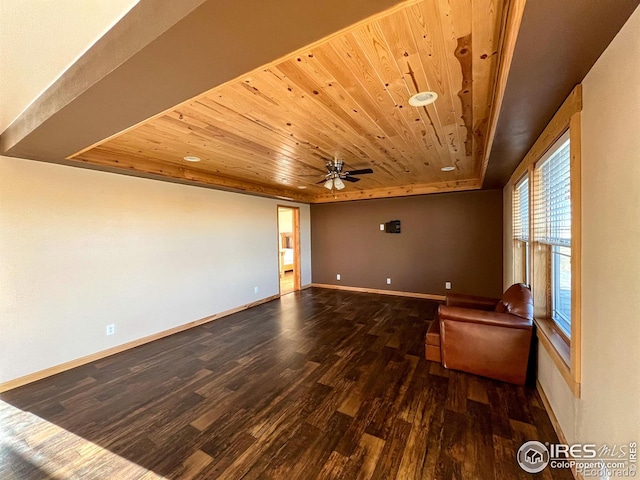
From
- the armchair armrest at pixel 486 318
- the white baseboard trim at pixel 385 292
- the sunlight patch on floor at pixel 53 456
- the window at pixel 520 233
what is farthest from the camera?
the white baseboard trim at pixel 385 292

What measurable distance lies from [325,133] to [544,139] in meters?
1.78

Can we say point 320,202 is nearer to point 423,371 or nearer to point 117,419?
point 423,371

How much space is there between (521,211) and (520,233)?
0.97 feet

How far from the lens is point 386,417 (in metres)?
2.04

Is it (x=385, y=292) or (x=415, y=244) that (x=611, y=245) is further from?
(x=385, y=292)

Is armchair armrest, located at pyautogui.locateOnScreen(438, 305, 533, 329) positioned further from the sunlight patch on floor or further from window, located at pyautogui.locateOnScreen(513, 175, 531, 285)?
the sunlight patch on floor

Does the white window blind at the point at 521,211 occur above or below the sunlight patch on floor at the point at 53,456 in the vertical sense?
above

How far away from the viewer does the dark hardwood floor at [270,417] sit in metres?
1.63

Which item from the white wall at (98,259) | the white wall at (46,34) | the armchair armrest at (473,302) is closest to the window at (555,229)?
the armchair armrest at (473,302)

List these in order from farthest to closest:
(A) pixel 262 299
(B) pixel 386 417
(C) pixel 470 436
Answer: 1. (A) pixel 262 299
2. (B) pixel 386 417
3. (C) pixel 470 436

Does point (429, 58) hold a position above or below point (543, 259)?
above

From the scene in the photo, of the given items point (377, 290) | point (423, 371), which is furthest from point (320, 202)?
point (423, 371)

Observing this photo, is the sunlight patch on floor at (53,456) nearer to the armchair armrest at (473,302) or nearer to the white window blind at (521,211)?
the armchair armrest at (473,302)

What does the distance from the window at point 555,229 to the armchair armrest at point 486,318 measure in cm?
25
